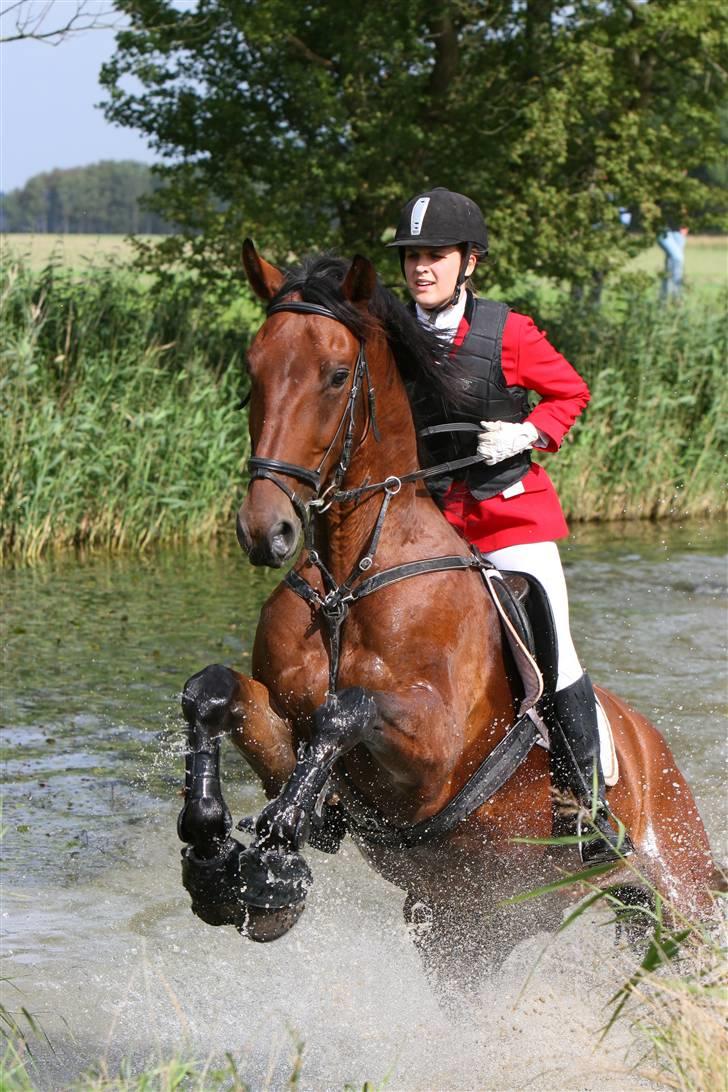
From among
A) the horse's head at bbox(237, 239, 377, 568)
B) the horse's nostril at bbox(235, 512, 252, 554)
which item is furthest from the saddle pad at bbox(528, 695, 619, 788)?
the horse's nostril at bbox(235, 512, 252, 554)

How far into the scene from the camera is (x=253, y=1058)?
16.1ft

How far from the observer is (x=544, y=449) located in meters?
4.77

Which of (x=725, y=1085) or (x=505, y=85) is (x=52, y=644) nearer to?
(x=725, y=1085)

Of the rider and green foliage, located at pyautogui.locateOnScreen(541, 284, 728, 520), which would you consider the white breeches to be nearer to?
the rider

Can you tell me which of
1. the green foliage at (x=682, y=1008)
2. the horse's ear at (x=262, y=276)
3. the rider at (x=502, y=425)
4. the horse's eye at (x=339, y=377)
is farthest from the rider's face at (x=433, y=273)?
the green foliage at (x=682, y=1008)

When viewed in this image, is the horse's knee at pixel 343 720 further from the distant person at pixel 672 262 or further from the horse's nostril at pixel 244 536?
the distant person at pixel 672 262

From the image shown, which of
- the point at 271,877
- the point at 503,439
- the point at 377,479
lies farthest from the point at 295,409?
the point at 271,877

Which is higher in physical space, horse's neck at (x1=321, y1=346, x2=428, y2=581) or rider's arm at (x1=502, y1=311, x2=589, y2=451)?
rider's arm at (x1=502, y1=311, x2=589, y2=451)

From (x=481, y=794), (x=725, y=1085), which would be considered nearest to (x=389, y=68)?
(x=481, y=794)

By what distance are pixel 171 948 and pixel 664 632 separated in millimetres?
6878

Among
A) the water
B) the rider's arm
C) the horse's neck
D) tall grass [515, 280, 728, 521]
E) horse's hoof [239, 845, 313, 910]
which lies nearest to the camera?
horse's hoof [239, 845, 313, 910]

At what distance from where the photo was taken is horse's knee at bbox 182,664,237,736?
156 inches

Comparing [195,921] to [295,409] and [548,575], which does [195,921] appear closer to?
[548,575]

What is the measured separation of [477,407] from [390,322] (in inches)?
18.0
